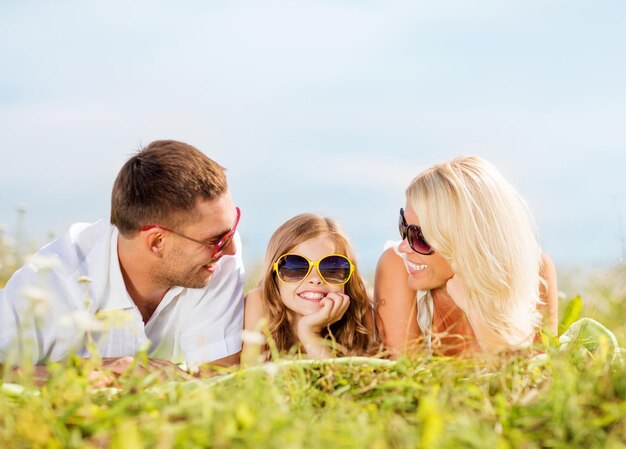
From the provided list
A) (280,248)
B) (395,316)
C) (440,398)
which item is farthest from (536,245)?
(440,398)

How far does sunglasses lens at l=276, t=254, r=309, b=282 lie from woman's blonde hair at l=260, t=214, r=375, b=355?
0.07m

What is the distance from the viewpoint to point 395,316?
16.1ft

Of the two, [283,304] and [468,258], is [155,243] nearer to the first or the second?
[283,304]

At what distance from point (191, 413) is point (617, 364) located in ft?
5.87

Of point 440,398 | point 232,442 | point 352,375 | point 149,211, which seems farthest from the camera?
point 149,211

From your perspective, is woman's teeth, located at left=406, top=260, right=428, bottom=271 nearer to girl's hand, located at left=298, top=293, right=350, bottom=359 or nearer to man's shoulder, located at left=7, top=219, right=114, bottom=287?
girl's hand, located at left=298, top=293, right=350, bottom=359

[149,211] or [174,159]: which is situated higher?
[174,159]

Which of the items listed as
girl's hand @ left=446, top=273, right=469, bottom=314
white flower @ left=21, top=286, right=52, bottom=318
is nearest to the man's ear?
girl's hand @ left=446, top=273, right=469, bottom=314

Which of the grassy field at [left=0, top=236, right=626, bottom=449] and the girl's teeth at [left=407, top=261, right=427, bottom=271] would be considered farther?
the girl's teeth at [left=407, top=261, right=427, bottom=271]

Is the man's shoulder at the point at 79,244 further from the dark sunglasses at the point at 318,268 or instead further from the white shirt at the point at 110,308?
the dark sunglasses at the point at 318,268

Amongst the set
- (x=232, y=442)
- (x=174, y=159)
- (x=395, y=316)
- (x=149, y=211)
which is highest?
(x=174, y=159)

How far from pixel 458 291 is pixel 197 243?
67.0 inches

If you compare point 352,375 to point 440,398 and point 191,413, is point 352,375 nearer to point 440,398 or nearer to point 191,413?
point 440,398

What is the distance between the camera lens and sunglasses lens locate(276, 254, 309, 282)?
498cm
